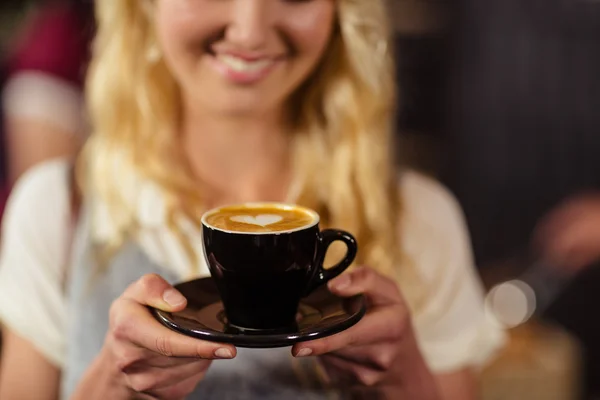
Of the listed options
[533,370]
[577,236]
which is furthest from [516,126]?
[533,370]

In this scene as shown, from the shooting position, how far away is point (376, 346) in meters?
0.56

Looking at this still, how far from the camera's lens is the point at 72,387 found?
0.63m

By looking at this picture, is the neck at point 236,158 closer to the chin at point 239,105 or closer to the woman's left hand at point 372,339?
the chin at point 239,105

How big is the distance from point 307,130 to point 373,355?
0.26 m

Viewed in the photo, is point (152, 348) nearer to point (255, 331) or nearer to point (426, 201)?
point (255, 331)

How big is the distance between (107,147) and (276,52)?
8.3 inches

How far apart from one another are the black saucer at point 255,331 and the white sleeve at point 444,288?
213 mm

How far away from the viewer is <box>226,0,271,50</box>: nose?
0.59 m

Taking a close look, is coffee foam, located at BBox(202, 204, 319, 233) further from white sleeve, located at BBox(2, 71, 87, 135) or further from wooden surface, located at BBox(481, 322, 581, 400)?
wooden surface, located at BBox(481, 322, 581, 400)

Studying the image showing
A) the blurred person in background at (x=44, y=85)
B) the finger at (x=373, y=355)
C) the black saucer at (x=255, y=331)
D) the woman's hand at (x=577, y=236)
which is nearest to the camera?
the black saucer at (x=255, y=331)

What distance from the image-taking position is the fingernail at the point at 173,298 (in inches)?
19.3

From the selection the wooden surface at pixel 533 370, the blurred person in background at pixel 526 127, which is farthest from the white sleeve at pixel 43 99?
the blurred person in background at pixel 526 127

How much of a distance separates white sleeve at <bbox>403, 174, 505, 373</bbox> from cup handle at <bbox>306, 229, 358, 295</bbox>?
0.72ft

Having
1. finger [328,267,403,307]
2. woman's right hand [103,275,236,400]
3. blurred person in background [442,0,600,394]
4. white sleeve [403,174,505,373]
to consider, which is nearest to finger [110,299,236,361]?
woman's right hand [103,275,236,400]
